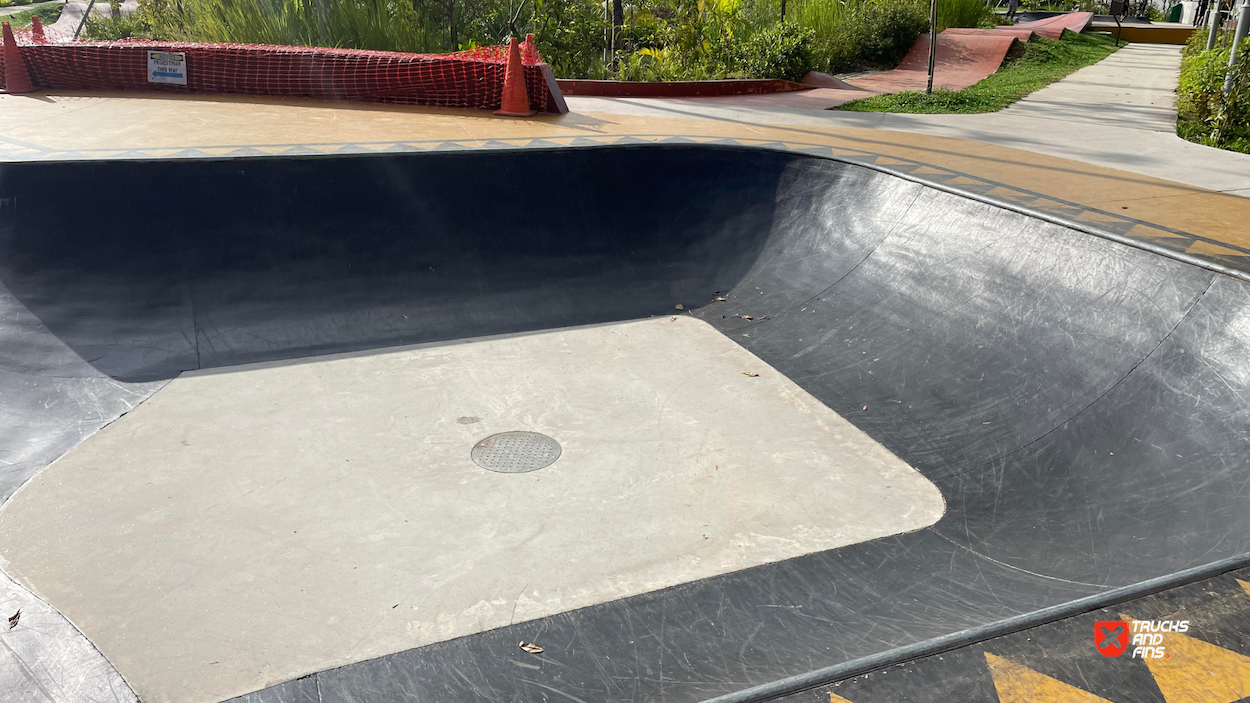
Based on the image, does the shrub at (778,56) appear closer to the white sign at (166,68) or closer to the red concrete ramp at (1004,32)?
the red concrete ramp at (1004,32)

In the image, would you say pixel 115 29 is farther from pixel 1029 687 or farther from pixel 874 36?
pixel 1029 687

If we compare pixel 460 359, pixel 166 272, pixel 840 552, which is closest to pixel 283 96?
pixel 166 272

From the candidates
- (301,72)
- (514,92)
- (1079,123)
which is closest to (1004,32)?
(1079,123)

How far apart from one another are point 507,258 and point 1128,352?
4363 mm

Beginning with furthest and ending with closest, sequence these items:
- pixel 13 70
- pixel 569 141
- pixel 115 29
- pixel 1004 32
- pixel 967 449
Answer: pixel 1004 32, pixel 115 29, pixel 13 70, pixel 569 141, pixel 967 449

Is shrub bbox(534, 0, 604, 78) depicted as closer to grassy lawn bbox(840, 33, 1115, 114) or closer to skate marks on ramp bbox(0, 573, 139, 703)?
grassy lawn bbox(840, 33, 1115, 114)

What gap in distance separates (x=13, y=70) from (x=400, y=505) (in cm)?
962

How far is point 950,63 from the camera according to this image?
15.4 meters

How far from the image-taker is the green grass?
2525 centimetres

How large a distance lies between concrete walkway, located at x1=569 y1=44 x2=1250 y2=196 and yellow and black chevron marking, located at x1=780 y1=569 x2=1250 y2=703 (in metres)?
5.73

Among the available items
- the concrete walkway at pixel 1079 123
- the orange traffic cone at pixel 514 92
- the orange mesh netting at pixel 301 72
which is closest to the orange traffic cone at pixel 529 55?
the orange mesh netting at pixel 301 72

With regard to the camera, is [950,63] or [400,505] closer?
[400,505]

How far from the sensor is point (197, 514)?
3.72 meters

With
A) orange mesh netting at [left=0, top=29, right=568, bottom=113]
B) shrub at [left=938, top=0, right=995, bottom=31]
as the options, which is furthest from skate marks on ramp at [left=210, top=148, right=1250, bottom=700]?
shrub at [left=938, top=0, right=995, bottom=31]
